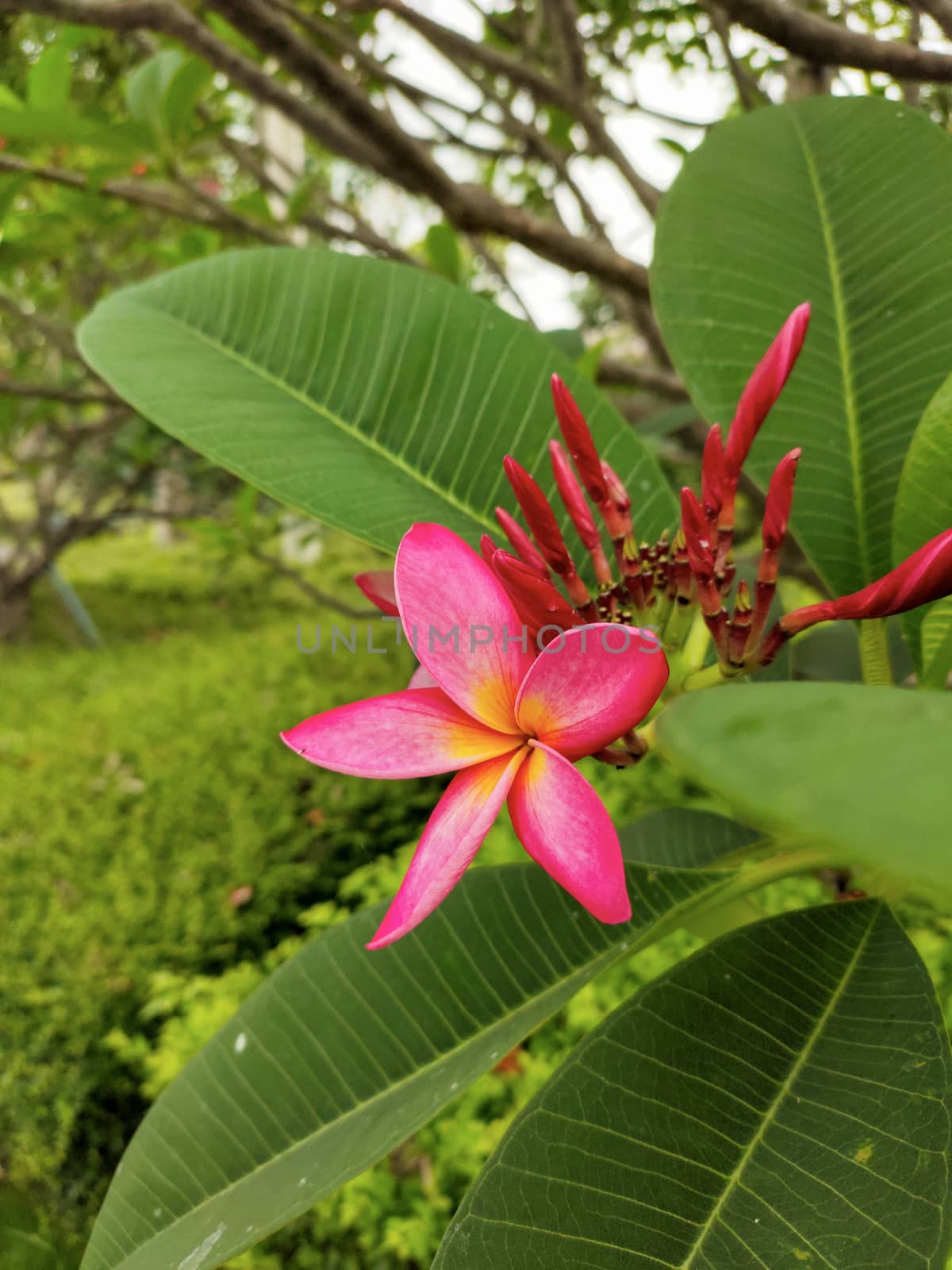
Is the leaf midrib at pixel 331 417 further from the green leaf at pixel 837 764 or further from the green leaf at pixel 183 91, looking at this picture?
the green leaf at pixel 183 91

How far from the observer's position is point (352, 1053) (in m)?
0.59

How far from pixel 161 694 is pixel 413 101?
236 cm

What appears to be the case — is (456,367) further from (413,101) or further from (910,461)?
(413,101)

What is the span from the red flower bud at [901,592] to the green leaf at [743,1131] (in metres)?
0.23

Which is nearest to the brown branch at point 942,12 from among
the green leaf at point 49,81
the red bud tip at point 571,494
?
the red bud tip at point 571,494

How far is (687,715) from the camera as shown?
25 centimetres

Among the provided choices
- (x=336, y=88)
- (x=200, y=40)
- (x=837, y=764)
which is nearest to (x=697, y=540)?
(x=837, y=764)

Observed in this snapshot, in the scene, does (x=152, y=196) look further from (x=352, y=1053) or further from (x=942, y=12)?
(x=352, y=1053)

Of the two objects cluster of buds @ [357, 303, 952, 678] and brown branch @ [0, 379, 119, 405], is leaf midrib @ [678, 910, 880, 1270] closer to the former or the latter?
cluster of buds @ [357, 303, 952, 678]

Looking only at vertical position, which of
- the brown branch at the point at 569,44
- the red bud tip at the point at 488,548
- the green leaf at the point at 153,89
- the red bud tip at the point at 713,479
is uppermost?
the green leaf at the point at 153,89

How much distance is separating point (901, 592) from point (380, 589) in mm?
269

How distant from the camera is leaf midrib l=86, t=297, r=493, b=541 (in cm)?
60

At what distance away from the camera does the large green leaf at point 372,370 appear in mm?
595

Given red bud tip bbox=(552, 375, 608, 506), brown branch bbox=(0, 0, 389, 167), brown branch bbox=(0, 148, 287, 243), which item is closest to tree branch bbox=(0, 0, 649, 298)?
brown branch bbox=(0, 0, 389, 167)
